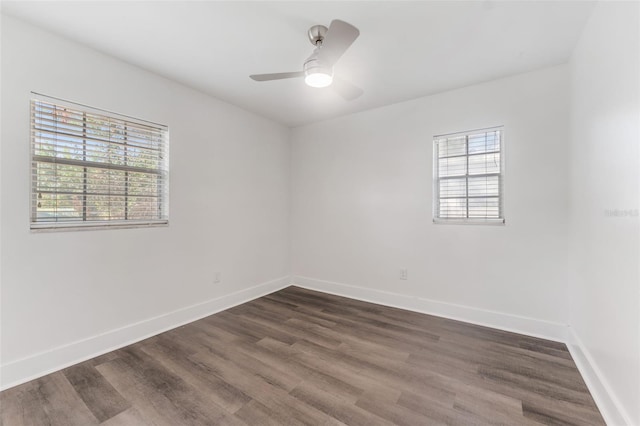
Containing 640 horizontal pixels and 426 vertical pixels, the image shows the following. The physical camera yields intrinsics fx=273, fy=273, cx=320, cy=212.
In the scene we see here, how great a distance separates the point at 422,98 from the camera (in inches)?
130

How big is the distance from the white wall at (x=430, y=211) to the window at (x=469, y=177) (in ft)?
0.30

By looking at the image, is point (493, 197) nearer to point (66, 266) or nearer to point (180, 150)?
point (180, 150)

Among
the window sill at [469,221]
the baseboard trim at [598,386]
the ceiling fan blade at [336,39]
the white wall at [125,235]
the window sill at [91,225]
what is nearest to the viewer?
the baseboard trim at [598,386]

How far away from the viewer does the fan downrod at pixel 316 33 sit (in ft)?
6.58

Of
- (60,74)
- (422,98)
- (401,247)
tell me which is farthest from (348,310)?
(60,74)

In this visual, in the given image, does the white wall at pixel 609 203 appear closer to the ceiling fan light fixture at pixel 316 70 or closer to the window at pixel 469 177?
the window at pixel 469 177

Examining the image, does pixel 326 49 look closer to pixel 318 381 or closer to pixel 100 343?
pixel 318 381

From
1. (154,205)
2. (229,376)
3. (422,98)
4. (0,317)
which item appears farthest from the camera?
(422,98)

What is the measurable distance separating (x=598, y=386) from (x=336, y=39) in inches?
111

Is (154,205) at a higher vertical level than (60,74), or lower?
lower

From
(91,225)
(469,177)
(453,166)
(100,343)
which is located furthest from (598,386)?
(91,225)

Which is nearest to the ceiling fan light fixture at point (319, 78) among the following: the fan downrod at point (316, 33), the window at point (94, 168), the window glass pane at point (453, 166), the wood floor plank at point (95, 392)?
the fan downrod at point (316, 33)

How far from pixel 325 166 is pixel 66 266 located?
311cm

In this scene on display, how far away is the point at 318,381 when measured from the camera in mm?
1989
